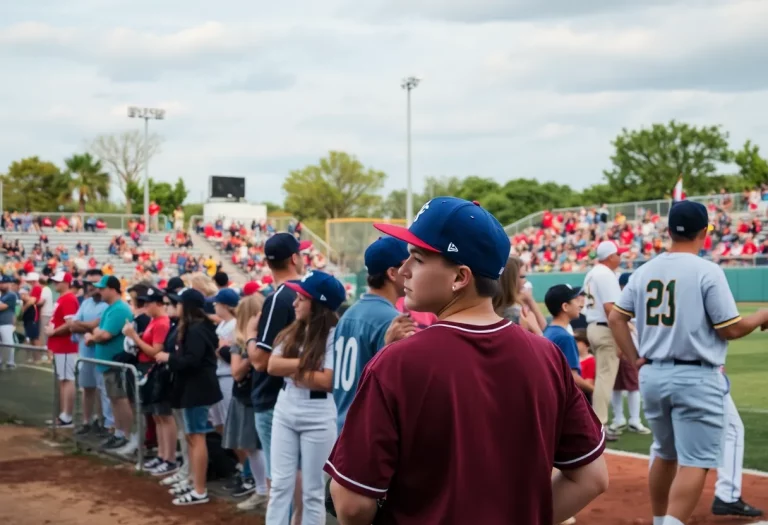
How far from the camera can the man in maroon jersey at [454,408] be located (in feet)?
7.47

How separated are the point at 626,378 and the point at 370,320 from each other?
20.7 ft

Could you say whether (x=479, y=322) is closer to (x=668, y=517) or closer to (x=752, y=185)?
(x=668, y=517)

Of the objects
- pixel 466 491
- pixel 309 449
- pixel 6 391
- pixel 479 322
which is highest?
pixel 479 322

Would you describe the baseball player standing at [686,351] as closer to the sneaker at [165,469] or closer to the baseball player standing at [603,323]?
the baseball player standing at [603,323]

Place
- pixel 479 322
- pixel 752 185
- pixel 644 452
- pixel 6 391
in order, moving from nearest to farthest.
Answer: pixel 479 322 < pixel 644 452 < pixel 6 391 < pixel 752 185

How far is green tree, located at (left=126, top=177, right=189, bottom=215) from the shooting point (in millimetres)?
77938

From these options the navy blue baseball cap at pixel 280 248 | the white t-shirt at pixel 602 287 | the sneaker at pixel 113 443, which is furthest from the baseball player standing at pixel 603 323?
the sneaker at pixel 113 443

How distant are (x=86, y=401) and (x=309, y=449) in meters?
6.31

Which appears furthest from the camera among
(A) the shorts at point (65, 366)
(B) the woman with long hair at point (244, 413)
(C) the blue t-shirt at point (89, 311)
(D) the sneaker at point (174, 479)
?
(A) the shorts at point (65, 366)

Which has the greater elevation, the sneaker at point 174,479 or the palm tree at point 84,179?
the palm tree at point 84,179

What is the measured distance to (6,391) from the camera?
12789mm

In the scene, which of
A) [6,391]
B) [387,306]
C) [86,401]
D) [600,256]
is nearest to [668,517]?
[387,306]

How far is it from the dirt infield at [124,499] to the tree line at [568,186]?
206 feet

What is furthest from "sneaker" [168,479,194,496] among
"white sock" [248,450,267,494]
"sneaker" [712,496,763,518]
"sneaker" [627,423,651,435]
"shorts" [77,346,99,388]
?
"sneaker" [627,423,651,435]
